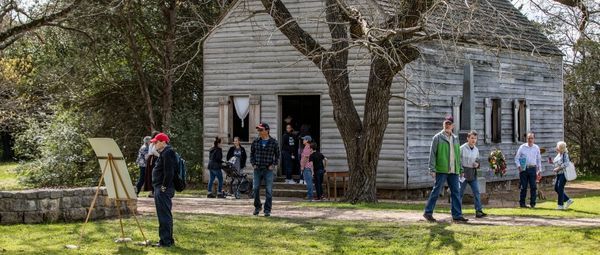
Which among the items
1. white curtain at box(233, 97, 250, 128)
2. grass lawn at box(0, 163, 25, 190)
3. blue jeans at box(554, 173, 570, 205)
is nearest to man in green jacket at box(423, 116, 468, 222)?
blue jeans at box(554, 173, 570, 205)

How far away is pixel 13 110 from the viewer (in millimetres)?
30438

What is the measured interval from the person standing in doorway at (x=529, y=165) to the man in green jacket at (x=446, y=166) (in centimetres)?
473

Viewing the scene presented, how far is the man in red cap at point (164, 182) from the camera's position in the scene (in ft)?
43.7

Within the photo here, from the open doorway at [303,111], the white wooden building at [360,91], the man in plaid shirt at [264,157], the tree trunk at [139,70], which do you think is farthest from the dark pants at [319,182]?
the tree trunk at [139,70]

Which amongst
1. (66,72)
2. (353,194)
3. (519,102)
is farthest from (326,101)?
(66,72)

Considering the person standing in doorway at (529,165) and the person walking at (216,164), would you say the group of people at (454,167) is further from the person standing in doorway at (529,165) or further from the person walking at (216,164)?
the person walking at (216,164)

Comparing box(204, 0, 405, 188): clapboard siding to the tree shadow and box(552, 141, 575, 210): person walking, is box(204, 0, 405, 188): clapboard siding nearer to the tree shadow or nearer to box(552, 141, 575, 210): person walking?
box(552, 141, 575, 210): person walking

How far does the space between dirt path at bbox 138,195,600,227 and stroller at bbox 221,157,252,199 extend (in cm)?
118

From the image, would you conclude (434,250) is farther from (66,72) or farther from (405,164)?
(66,72)

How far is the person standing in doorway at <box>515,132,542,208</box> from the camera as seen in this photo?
2047cm

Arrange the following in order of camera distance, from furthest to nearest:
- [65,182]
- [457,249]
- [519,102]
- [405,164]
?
[65,182]
[519,102]
[405,164]
[457,249]

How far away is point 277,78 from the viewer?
1045 inches

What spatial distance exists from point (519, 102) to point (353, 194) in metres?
11.4

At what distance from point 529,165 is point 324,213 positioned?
17.6 feet
